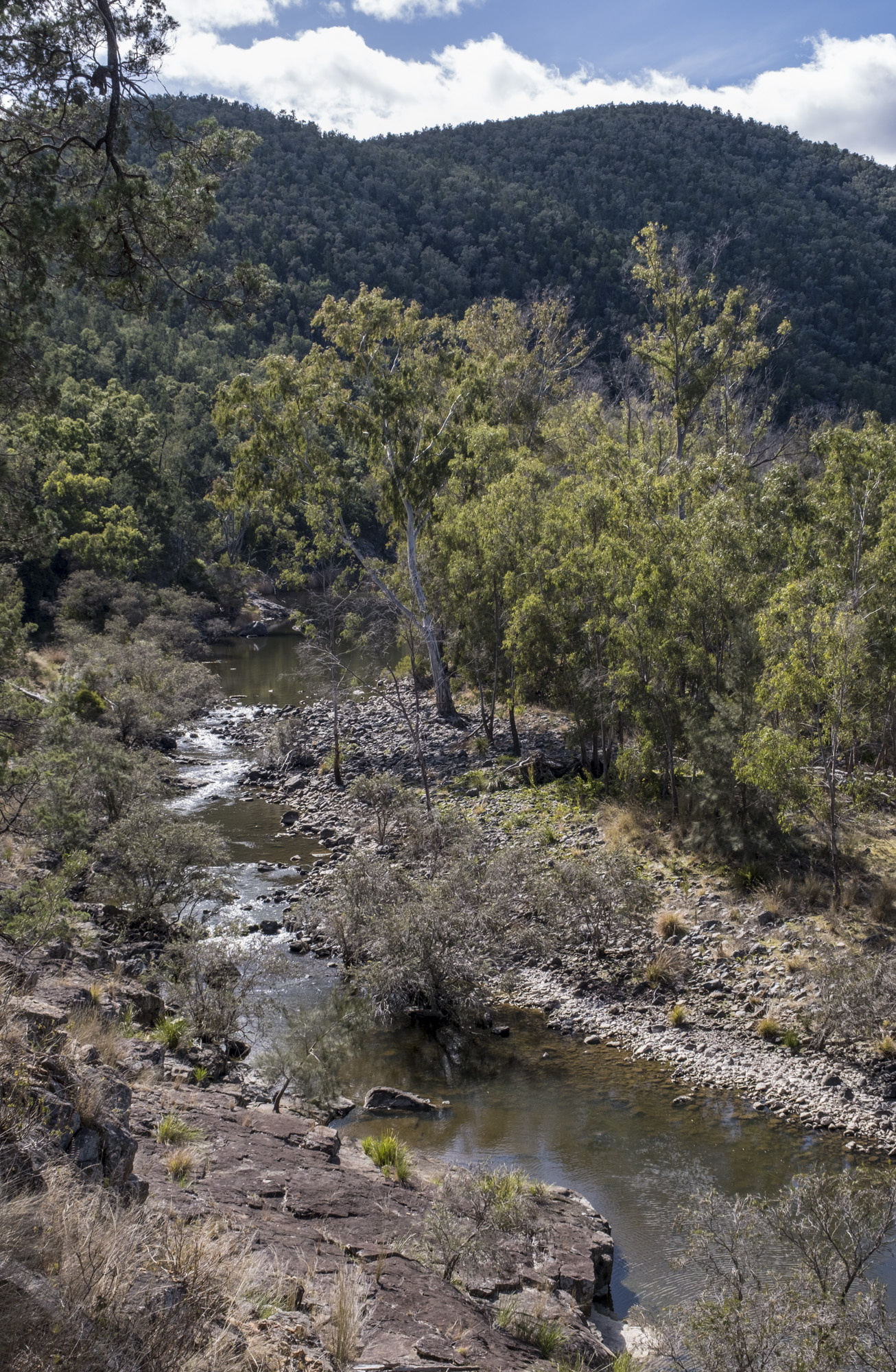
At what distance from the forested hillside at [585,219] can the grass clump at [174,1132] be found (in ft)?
243

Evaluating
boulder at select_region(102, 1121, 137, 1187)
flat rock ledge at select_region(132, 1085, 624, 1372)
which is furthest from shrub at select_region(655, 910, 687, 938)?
boulder at select_region(102, 1121, 137, 1187)

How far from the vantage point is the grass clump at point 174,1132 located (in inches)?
342

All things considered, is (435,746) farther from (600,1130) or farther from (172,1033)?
(600,1130)

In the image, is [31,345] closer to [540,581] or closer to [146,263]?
[146,263]

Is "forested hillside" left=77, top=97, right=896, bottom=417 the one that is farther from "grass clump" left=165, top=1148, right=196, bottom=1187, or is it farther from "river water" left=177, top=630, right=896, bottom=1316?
"grass clump" left=165, top=1148, right=196, bottom=1187

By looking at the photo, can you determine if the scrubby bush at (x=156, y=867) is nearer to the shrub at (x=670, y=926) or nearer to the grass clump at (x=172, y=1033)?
the grass clump at (x=172, y=1033)

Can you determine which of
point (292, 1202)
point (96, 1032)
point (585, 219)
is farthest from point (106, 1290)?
point (585, 219)

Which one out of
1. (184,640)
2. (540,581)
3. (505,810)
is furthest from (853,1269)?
(184,640)

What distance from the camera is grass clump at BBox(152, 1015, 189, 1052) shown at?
1205 centimetres

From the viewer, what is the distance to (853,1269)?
24.0 feet

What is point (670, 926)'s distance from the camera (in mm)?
15914

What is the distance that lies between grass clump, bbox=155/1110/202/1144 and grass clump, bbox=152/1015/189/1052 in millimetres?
3012

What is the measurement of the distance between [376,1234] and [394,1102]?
3.99 metres

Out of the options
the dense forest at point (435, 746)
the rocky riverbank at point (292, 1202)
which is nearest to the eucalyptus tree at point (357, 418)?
the dense forest at point (435, 746)
